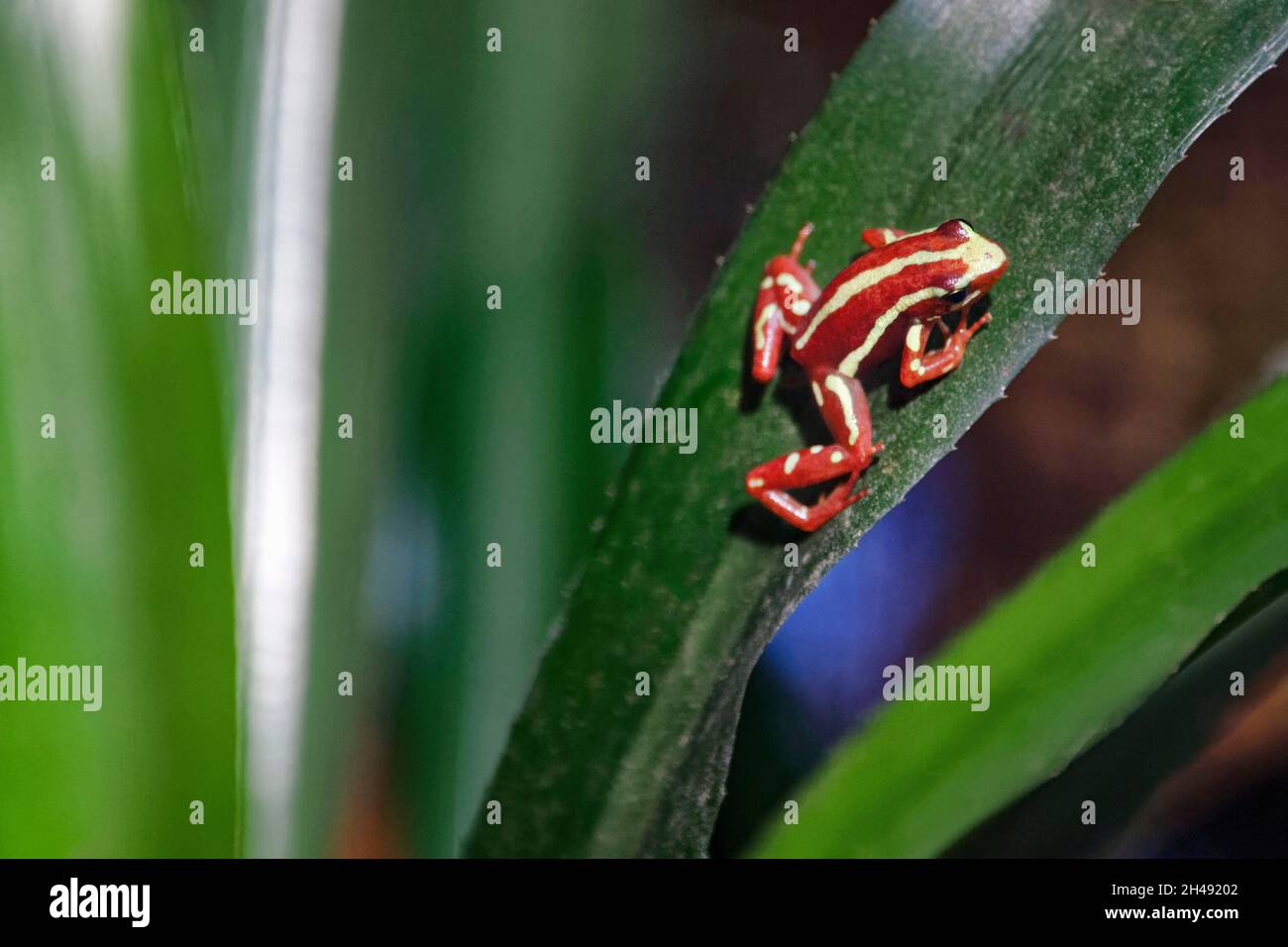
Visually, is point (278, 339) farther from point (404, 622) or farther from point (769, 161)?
point (769, 161)

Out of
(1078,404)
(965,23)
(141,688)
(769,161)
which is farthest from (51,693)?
(1078,404)

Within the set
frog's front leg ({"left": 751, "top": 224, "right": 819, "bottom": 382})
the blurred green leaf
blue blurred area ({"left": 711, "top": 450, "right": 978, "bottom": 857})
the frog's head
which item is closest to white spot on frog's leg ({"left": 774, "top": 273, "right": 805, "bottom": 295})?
frog's front leg ({"left": 751, "top": 224, "right": 819, "bottom": 382})

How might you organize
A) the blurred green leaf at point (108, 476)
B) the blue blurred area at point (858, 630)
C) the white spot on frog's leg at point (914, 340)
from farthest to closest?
1. the blue blurred area at point (858, 630)
2. the white spot on frog's leg at point (914, 340)
3. the blurred green leaf at point (108, 476)

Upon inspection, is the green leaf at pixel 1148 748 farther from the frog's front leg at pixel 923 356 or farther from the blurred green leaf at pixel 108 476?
the blurred green leaf at pixel 108 476

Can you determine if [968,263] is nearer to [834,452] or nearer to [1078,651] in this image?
[834,452]

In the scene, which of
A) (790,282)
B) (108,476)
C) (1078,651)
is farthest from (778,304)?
(108,476)

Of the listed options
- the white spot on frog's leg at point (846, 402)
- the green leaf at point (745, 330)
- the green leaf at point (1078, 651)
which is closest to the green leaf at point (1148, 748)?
the green leaf at point (1078, 651)
